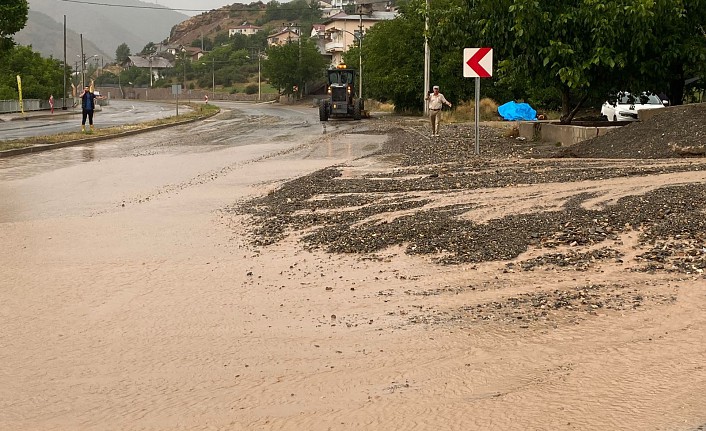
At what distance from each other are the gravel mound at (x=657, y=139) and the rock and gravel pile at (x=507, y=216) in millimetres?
33

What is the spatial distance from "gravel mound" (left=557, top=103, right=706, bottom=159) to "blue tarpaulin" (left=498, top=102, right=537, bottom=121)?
942 inches

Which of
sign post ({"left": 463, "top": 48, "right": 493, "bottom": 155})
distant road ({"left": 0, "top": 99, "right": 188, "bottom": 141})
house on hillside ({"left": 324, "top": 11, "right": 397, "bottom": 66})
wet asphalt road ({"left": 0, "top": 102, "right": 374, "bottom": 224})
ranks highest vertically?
house on hillside ({"left": 324, "top": 11, "right": 397, "bottom": 66})

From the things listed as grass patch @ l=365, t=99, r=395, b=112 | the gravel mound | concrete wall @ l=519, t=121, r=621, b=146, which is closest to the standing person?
concrete wall @ l=519, t=121, r=621, b=146

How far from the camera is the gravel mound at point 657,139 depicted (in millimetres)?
15656

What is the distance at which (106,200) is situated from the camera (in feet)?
44.4

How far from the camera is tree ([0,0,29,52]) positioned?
41.6 meters

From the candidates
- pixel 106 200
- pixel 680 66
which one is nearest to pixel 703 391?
pixel 106 200

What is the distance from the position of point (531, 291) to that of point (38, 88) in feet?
290

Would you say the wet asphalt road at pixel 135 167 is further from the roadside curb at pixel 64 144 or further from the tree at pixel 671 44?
the tree at pixel 671 44

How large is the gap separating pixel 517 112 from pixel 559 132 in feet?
68.9

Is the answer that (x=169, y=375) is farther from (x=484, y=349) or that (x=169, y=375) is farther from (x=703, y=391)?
(x=703, y=391)

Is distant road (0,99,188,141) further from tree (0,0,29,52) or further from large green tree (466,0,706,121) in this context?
large green tree (466,0,706,121)

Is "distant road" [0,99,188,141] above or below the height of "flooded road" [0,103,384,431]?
above

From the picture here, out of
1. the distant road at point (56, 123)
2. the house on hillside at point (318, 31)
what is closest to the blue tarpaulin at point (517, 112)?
the distant road at point (56, 123)
